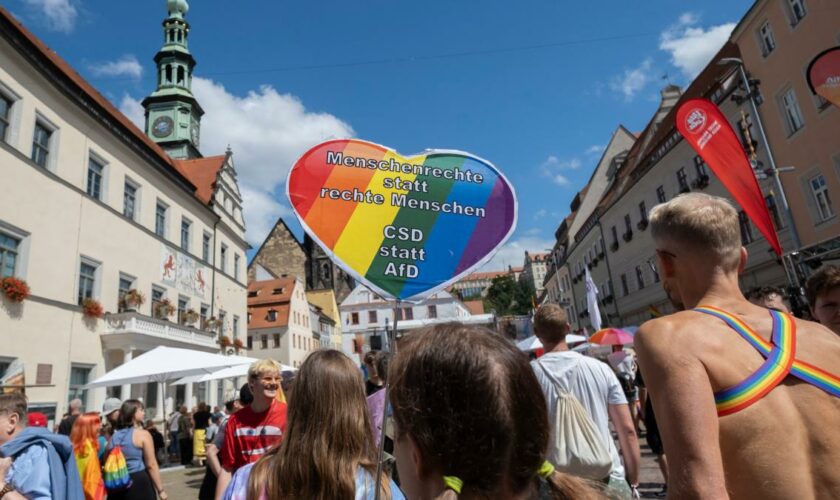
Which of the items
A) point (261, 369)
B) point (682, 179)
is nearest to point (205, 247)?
point (682, 179)

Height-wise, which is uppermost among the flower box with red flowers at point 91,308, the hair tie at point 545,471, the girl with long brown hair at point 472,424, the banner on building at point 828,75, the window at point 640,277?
the window at point 640,277

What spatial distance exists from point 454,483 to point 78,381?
20.9 meters

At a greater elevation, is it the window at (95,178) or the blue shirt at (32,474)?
the window at (95,178)

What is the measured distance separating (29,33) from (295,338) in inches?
1335

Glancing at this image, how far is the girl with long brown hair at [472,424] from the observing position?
1064 mm

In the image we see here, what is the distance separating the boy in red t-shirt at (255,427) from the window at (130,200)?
2135 centimetres

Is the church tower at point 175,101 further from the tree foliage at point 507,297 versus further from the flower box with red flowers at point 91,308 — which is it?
the tree foliage at point 507,297

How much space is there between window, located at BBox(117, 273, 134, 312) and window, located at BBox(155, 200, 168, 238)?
139 inches

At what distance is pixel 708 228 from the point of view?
1638 mm

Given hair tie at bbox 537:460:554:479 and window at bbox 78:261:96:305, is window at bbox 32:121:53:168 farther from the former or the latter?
hair tie at bbox 537:460:554:479

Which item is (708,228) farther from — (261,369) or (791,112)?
(791,112)

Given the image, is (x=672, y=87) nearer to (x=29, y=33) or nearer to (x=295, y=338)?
(x=29, y=33)

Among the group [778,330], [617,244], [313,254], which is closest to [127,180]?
[778,330]

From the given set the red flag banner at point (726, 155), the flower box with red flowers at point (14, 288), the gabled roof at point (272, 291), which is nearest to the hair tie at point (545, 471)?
the red flag banner at point (726, 155)
